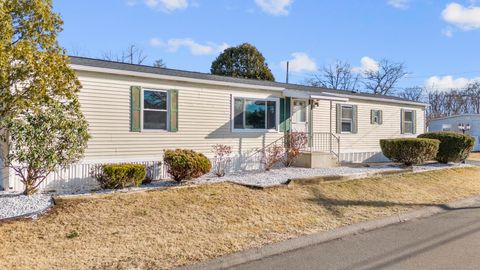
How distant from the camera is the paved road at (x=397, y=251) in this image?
5539mm

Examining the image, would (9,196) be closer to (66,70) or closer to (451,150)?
(66,70)

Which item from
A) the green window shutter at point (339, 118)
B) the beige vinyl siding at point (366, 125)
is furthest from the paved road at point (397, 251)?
the green window shutter at point (339, 118)

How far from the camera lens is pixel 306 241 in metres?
6.71

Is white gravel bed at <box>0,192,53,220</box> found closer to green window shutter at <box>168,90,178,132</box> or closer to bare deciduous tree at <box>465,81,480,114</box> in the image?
green window shutter at <box>168,90,178,132</box>

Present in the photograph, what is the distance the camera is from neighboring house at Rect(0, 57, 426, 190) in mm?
10688

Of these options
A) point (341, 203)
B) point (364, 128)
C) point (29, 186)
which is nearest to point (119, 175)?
point (29, 186)

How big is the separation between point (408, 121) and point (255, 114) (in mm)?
10255

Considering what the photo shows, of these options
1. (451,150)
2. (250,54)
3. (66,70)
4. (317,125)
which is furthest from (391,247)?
(250,54)

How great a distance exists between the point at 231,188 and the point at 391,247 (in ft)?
13.1

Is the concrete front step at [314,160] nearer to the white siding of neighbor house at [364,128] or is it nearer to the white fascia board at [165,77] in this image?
the white siding of neighbor house at [364,128]

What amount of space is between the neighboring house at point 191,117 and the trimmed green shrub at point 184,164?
133cm

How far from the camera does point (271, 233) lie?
6.98m

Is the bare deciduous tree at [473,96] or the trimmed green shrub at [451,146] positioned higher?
the bare deciduous tree at [473,96]

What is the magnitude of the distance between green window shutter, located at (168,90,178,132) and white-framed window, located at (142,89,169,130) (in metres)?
0.12
